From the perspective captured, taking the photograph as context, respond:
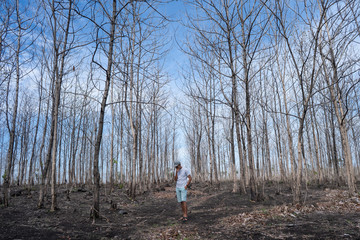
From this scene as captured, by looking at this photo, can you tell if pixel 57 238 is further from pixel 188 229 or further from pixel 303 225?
pixel 303 225

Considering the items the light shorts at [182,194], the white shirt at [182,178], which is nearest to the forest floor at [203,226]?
the light shorts at [182,194]

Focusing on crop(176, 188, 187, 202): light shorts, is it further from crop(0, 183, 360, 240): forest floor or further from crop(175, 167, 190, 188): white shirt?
crop(0, 183, 360, 240): forest floor

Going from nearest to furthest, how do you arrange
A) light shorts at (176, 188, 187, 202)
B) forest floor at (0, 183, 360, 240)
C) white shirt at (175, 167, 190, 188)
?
forest floor at (0, 183, 360, 240), light shorts at (176, 188, 187, 202), white shirt at (175, 167, 190, 188)

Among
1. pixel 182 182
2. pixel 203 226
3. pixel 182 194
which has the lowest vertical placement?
pixel 203 226

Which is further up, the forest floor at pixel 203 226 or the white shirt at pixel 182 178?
the white shirt at pixel 182 178

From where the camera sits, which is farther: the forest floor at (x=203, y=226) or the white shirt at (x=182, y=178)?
the white shirt at (x=182, y=178)

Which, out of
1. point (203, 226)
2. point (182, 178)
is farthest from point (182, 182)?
point (203, 226)

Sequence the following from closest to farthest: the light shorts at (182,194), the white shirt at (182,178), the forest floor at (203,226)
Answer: the forest floor at (203,226) → the light shorts at (182,194) → the white shirt at (182,178)

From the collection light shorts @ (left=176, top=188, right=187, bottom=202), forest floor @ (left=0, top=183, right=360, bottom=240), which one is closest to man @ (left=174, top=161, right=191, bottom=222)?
light shorts @ (left=176, top=188, right=187, bottom=202)

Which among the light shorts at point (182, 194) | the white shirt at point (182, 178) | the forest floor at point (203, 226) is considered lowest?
the forest floor at point (203, 226)

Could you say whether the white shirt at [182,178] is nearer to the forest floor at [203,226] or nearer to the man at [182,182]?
the man at [182,182]

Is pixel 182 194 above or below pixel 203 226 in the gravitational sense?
above

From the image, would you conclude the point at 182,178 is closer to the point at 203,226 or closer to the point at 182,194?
the point at 182,194

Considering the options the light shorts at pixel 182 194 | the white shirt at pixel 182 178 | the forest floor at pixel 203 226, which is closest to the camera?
the forest floor at pixel 203 226
